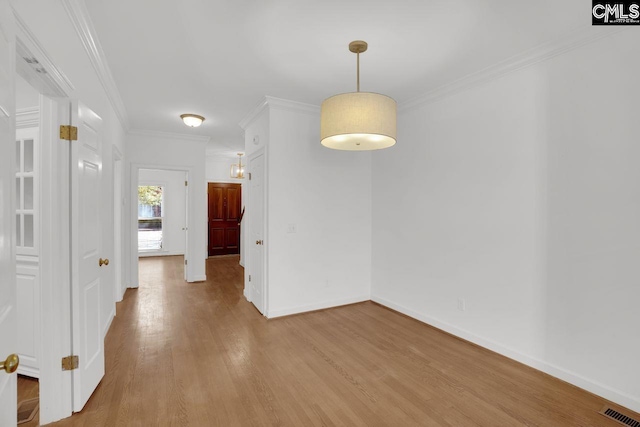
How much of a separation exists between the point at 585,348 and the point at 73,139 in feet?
12.9

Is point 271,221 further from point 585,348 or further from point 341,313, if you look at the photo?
point 585,348

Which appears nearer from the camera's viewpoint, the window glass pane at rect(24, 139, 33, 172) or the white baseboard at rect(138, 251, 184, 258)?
the window glass pane at rect(24, 139, 33, 172)

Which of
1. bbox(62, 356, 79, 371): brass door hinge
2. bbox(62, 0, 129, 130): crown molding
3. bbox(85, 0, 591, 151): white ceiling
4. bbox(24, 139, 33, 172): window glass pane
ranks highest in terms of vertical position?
bbox(85, 0, 591, 151): white ceiling

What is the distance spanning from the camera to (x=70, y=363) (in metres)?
2.05

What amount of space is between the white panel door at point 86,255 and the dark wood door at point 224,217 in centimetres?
627

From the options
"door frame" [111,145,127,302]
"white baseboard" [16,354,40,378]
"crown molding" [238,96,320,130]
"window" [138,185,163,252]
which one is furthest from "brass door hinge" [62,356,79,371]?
"window" [138,185,163,252]

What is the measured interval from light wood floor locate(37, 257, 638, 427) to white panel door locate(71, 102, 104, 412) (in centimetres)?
23

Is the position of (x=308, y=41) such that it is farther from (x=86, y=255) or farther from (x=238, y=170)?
(x=238, y=170)

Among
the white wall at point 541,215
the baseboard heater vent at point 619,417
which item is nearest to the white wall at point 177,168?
the white wall at point 541,215

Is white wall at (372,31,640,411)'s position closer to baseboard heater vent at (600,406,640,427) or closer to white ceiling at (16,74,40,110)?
baseboard heater vent at (600,406,640,427)

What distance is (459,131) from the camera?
10.9 ft

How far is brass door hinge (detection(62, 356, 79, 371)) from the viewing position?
6.64ft

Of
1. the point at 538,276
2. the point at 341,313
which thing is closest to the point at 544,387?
the point at 538,276

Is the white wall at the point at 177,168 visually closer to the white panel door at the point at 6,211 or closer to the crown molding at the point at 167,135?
the crown molding at the point at 167,135
